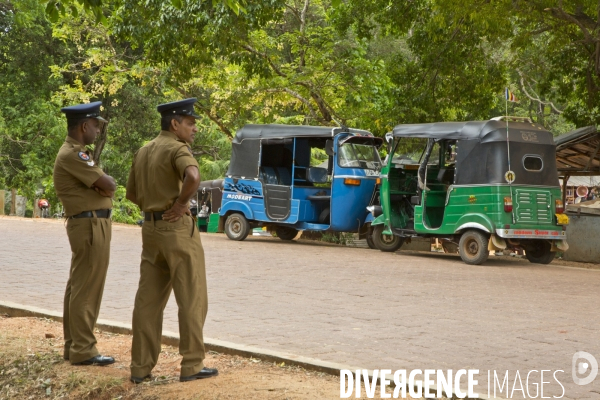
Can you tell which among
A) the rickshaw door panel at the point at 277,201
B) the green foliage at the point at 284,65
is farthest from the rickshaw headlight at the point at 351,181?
the green foliage at the point at 284,65

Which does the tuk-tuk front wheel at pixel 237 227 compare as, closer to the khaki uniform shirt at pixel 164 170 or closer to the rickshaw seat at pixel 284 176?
the rickshaw seat at pixel 284 176

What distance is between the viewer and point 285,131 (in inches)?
807

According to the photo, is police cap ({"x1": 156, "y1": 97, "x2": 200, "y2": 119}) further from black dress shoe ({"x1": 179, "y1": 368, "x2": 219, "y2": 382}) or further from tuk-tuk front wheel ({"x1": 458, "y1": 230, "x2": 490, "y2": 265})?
tuk-tuk front wheel ({"x1": 458, "y1": 230, "x2": 490, "y2": 265})

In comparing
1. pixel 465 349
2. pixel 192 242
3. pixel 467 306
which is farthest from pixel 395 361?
pixel 467 306

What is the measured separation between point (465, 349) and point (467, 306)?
281 centimetres

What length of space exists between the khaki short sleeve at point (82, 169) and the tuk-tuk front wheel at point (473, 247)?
10.7m

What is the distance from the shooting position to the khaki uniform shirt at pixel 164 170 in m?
5.95

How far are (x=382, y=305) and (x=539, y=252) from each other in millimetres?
8284

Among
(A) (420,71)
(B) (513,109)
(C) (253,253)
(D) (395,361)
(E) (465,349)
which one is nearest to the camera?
(D) (395,361)

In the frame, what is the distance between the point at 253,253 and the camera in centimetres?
1703

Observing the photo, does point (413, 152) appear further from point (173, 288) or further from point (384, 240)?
point (173, 288)

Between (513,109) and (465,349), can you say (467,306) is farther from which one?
(513,109)

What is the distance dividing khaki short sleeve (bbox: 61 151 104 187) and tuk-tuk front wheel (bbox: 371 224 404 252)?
41.5 feet

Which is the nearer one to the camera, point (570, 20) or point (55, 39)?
point (570, 20)
